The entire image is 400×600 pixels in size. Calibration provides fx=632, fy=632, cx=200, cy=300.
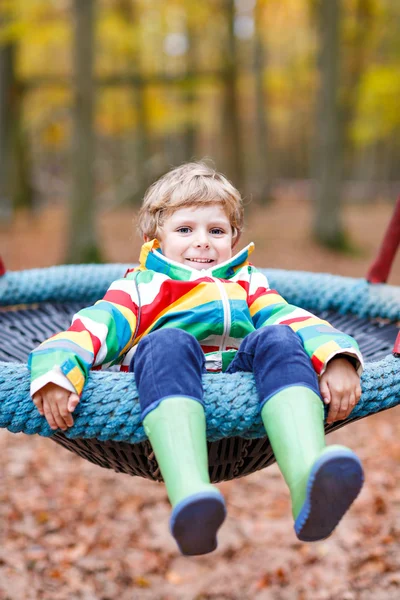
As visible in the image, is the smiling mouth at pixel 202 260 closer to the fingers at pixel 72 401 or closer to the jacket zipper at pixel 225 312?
the jacket zipper at pixel 225 312

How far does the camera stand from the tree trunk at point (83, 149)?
18.7ft

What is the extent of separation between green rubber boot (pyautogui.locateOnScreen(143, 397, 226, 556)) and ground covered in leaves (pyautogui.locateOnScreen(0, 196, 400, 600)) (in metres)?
1.53

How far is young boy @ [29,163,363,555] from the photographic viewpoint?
3.31 feet

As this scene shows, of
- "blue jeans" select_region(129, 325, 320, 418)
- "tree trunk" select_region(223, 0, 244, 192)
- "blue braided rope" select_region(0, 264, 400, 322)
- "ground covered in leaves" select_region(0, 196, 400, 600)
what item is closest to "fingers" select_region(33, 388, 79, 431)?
"blue jeans" select_region(129, 325, 320, 418)

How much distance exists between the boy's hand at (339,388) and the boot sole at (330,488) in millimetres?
192

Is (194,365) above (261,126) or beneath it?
above

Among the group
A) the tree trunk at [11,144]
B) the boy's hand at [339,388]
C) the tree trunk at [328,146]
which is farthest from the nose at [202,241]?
the tree trunk at [11,144]

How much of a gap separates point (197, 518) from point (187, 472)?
76 millimetres

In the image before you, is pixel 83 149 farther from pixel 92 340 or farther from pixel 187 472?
pixel 187 472

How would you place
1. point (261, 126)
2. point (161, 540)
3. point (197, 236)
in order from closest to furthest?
1. point (197, 236)
2. point (161, 540)
3. point (261, 126)

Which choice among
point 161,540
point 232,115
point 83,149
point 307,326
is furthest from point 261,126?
point 307,326

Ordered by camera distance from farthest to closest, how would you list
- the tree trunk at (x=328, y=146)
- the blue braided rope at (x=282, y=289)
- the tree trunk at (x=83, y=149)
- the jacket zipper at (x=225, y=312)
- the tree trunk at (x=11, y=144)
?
the tree trunk at (x=11, y=144) < the tree trunk at (x=328, y=146) < the tree trunk at (x=83, y=149) < the blue braided rope at (x=282, y=289) < the jacket zipper at (x=225, y=312)

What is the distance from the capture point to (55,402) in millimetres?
1131

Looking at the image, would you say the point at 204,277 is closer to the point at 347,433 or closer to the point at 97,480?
the point at 97,480
